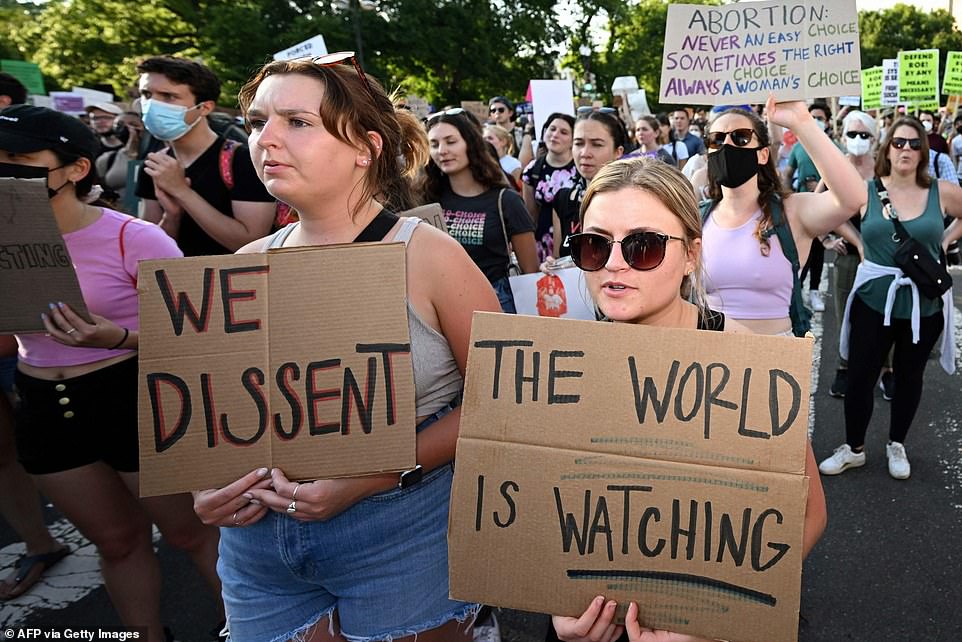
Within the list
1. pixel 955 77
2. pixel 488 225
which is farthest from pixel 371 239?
pixel 955 77

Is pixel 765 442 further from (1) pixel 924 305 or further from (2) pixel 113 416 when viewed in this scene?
(1) pixel 924 305

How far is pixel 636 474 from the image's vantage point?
3.96ft

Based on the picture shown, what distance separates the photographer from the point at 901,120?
12.9 feet

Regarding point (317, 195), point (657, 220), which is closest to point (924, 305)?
point (657, 220)

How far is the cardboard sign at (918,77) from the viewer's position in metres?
10.6

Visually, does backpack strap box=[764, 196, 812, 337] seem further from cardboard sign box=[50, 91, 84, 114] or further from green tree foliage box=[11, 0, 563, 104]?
green tree foliage box=[11, 0, 563, 104]

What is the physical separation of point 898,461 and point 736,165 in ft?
6.98

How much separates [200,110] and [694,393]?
2.66 m

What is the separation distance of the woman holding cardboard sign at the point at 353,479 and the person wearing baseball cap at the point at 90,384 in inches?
34.7

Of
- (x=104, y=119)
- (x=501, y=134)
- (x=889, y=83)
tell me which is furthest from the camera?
(x=889, y=83)

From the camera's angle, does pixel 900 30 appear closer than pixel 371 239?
No

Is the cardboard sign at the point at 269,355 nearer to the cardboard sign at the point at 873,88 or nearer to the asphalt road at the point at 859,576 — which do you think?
the asphalt road at the point at 859,576
